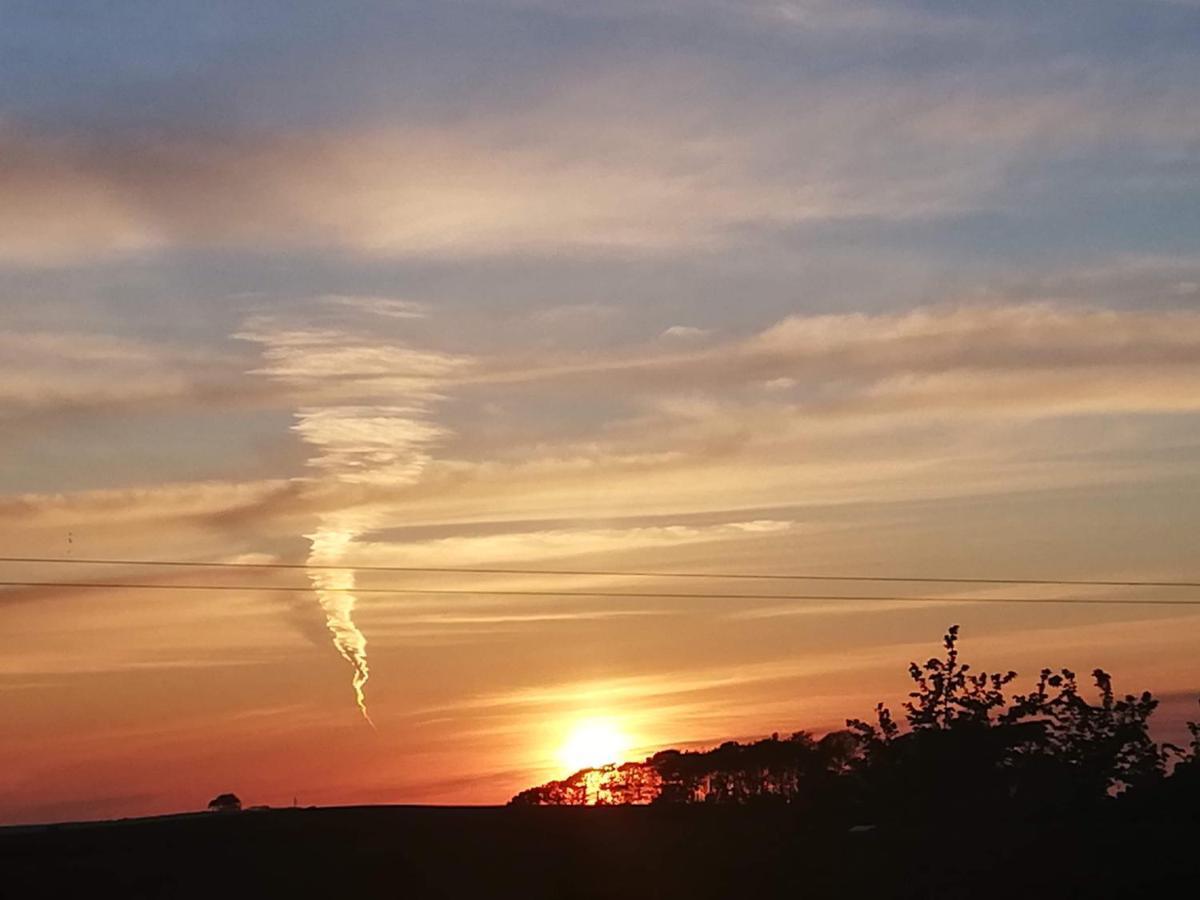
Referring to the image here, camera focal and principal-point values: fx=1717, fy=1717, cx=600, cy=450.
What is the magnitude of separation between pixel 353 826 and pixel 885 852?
47.9 feet

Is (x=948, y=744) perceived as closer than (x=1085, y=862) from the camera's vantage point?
No

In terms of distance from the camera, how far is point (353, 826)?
46438mm

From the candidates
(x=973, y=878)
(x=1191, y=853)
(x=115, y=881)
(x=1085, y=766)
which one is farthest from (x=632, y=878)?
(x=1085, y=766)

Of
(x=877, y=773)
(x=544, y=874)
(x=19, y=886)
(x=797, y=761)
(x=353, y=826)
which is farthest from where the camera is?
(x=797, y=761)

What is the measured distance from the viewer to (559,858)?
44.5 meters

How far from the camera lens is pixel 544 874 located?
141ft

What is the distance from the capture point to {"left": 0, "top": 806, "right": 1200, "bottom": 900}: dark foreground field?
135ft

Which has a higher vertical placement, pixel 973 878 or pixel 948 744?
pixel 948 744

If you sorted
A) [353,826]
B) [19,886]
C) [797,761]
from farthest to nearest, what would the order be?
[797,761] → [353,826] → [19,886]

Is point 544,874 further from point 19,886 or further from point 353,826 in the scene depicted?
point 19,886

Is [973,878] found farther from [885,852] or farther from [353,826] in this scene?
[353,826]

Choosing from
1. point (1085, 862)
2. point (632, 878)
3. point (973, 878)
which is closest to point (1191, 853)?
point (1085, 862)

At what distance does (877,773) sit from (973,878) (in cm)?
3709

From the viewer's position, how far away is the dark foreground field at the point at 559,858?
4116 cm
